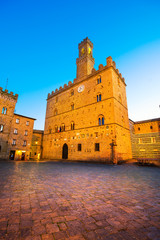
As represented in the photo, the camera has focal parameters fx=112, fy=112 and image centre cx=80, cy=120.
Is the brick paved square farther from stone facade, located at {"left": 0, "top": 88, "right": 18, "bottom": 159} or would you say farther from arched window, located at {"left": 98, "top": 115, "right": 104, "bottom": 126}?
stone facade, located at {"left": 0, "top": 88, "right": 18, "bottom": 159}

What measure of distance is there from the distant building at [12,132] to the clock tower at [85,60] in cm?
1531

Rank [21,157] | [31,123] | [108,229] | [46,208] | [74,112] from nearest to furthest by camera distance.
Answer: [108,229], [46,208], [74,112], [21,157], [31,123]

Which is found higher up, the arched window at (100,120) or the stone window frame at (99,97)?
the stone window frame at (99,97)

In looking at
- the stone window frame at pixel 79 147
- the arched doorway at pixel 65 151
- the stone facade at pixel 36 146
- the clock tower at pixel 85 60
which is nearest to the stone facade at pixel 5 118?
the stone facade at pixel 36 146

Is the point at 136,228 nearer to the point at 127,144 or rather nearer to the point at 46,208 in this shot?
the point at 46,208

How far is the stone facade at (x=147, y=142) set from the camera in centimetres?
1762

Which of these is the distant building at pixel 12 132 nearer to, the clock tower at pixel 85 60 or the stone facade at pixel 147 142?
the clock tower at pixel 85 60

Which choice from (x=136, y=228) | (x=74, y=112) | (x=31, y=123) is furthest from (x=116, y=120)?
(x=31, y=123)

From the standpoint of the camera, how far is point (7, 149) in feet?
72.2

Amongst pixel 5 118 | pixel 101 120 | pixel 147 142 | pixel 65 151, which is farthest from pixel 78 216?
pixel 5 118

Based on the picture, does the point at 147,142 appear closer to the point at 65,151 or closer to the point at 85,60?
the point at 65,151

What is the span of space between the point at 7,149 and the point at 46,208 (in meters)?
23.9

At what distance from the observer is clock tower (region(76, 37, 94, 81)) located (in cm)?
2346

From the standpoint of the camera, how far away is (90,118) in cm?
1881
